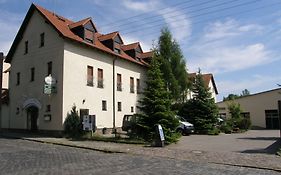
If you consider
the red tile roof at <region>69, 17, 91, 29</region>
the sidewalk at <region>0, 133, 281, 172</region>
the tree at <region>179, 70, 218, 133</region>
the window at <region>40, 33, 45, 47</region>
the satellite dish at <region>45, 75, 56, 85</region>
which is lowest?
the sidewalk at <region>0, 133, 281, 172</region>

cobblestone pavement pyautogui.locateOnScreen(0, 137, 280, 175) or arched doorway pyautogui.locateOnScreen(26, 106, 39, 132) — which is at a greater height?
arched doorway pyautogui.locateOnScreen(26, 106, 39, 132)

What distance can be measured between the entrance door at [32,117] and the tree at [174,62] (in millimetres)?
15385

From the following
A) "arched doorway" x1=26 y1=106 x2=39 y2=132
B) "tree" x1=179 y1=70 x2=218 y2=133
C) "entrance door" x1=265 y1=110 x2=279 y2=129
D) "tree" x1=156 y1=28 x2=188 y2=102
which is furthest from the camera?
"entrance door" x1=265 y1=110 x2=279 y2=129

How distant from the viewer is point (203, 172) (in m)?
10.8

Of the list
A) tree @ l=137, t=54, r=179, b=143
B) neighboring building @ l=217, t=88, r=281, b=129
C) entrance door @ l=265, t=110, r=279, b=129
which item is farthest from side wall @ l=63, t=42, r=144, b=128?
entrance door @ l=265, t=110, r=279, b=129

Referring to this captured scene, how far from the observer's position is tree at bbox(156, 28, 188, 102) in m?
37.2

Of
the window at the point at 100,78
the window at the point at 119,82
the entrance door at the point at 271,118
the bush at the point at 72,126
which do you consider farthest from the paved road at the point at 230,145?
the entrance door at the point at 271,118

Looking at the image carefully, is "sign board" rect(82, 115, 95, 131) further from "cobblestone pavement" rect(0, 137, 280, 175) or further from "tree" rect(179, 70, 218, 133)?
"tree" rect(179, 70, 218, 133)

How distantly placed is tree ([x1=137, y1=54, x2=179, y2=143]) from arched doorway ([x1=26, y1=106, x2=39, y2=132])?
10.9 m

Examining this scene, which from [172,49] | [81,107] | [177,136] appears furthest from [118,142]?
[172,49]

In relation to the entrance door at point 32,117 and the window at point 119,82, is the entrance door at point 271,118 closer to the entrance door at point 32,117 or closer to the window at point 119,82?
the window at point 119,82

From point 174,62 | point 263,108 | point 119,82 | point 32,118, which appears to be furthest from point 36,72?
point 263,108

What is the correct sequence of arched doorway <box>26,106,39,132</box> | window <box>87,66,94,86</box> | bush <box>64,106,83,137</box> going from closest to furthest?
bush <box>64,106,83,137</box> < arched doorway <box>26,106,39,132</box> < window <box>87,66,94,86</box>

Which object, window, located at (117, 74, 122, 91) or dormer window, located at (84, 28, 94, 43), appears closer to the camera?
dormer window, located at (84, 28, 94, 43)
